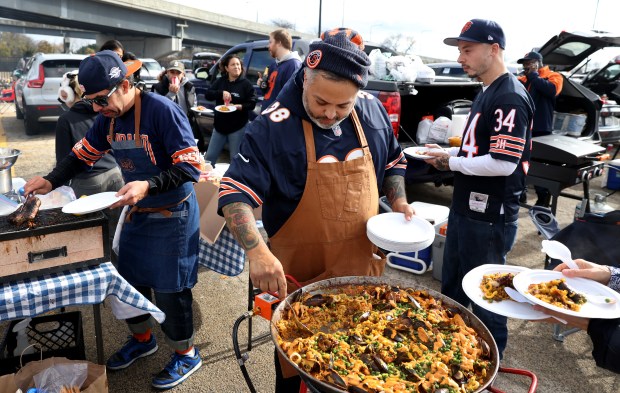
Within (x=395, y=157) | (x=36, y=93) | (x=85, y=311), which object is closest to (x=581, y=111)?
(x=395, y=157)

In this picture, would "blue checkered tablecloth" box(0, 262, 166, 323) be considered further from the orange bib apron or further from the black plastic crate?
the orange bib apron

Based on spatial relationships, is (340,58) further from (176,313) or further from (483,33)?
(176,313)

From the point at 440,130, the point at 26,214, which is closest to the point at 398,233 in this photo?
the point at 26,214

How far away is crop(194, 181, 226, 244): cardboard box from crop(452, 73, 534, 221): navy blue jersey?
190cm

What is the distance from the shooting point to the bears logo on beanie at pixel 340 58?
1.67 m

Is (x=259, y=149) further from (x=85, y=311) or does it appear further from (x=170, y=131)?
(x=85, y=311)

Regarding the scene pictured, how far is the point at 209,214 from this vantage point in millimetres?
3760

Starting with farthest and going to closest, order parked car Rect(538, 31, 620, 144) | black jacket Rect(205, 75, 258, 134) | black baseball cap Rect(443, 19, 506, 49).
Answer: parked car Rect(538, 31, 620, 144), black jacket Rect(205, 75, 258, 134), black baseball cap Rect(443, 19, 506, 49)

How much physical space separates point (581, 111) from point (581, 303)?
21.8 ft

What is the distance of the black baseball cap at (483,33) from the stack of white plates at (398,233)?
1.37 m

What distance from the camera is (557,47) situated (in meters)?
6.89

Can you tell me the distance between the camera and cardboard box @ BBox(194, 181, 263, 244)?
3561mm

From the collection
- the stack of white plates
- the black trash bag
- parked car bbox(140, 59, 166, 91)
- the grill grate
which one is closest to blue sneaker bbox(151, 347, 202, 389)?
the grill grate

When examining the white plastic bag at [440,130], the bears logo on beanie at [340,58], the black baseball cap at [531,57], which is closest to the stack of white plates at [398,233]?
the bears logo on beanie at [340,58]
